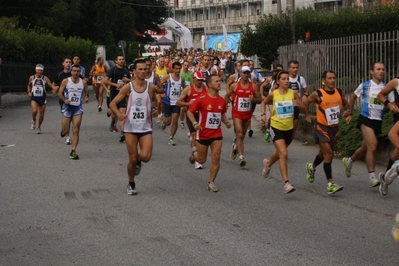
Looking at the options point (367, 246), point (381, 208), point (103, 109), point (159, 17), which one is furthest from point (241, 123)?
point (159, 17)

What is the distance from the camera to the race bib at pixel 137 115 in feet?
35.6

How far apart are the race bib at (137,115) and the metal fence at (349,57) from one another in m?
5.95

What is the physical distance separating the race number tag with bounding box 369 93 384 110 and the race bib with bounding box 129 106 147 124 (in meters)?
3.32

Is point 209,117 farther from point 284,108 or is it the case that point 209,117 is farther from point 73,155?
point 73,155

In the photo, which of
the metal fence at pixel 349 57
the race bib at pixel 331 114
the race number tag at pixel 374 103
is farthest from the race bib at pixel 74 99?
the race number tag at pixel 374 103

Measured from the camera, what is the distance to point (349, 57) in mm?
16750

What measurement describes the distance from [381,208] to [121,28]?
53924 mm

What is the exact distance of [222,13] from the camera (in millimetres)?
100562

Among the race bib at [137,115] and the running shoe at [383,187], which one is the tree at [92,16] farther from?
the running shoe at [383,187]

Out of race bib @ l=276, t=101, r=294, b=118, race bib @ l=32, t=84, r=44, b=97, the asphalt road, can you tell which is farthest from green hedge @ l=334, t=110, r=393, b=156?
race bib @ l=32, t=84, r=44, b=97

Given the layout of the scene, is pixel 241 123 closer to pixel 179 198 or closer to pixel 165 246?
pixel 179 198

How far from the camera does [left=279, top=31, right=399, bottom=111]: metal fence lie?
48.8 ft

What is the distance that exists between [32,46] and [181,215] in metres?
28.6

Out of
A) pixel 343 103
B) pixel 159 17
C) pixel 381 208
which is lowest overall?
pixel 381 208
